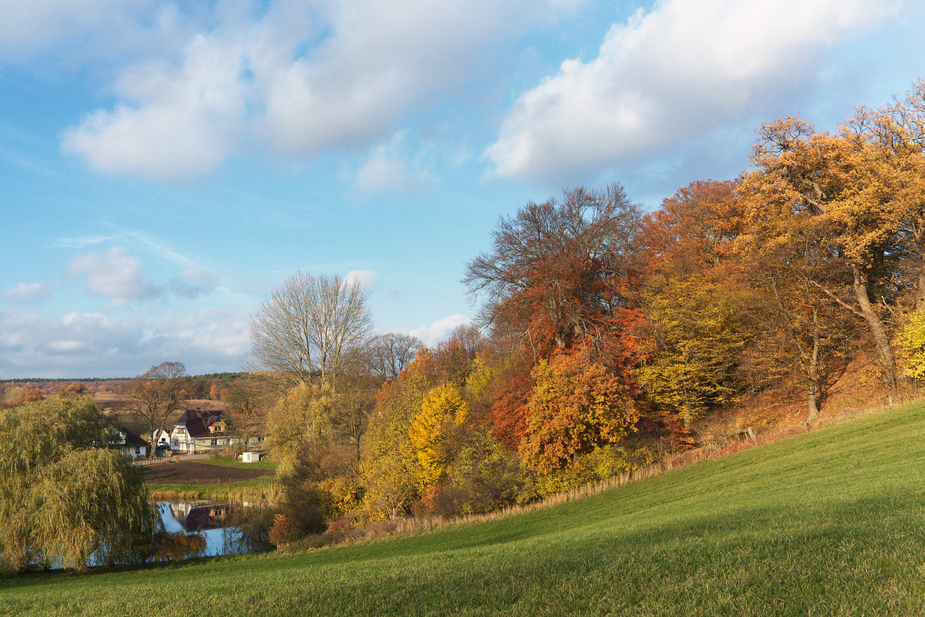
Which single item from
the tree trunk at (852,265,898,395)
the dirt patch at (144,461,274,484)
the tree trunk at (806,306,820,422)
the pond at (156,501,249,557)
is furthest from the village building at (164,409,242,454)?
the tree trunk at (852,265,898,395)

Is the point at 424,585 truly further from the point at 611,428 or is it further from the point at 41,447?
the point at 41,447

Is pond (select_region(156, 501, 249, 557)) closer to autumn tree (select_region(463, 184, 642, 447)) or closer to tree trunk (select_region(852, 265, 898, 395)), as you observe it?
autumn tree (select_region(463, 184, 642, 447))

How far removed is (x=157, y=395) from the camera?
91.1m

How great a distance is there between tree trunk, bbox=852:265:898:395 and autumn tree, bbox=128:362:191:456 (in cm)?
9400

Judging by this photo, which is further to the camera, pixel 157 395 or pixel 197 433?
pixel 197 433

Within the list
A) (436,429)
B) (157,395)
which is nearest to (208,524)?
(436,429)

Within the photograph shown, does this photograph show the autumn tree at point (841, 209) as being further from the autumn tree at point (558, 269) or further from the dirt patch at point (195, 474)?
the dirt patch at point (195, 474)

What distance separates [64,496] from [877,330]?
4084cm

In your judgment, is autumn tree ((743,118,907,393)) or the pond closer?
autumn tree ((743,118,907,393))

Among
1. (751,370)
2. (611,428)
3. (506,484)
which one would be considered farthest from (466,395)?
(751,370)

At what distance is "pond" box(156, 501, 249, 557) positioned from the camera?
110 ft

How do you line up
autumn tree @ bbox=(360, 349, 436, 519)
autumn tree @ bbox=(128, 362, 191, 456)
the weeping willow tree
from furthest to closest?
1. autumn tree @ bbox=(128, 362, 191, 456)
2. autumn tree @ bbox=(360, 349, 436, 519)
3. the weeping willow tree

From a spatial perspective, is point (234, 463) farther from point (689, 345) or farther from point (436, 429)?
point (689, 345)

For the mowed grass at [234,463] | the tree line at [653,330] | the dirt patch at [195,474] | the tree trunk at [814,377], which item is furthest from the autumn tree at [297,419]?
the tree trunk at [814,377]
